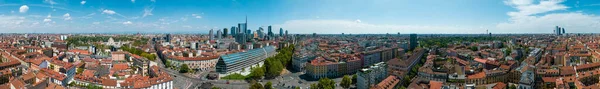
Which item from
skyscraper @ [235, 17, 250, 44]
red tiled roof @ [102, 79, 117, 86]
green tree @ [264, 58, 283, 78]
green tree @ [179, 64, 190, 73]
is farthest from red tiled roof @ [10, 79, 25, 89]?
skyscraper @ [235, 17, 250, 44]

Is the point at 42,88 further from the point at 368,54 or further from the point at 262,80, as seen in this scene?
the point at 368,54

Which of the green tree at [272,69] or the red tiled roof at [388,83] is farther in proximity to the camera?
the green tree at [272,69]

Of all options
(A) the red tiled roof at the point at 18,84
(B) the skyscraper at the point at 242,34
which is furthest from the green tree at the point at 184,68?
(B) the skyscraper at the point at 242,34

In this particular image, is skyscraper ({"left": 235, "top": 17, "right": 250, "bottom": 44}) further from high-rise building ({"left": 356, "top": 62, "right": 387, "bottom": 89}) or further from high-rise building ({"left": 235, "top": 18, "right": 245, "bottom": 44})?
high-rise building ({"left": 356, "top": 62, "right": 387, "bottom": 89})

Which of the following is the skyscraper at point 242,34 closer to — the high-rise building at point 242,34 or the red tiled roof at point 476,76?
the high-rise building at point 242,34

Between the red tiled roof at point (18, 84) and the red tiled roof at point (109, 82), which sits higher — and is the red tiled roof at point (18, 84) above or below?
above

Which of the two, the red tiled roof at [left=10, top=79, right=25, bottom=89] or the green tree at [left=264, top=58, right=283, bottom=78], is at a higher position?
the red tiled roof at [left=10, top=79, right=25, bottom=89]

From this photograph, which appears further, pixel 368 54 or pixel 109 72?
pixel 368 54

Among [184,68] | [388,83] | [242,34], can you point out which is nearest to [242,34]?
[242,34]

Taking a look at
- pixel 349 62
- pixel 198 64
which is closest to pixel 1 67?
pixel 198 64

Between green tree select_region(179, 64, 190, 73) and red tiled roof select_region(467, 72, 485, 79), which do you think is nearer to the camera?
red tiled roof select_region(467, 72, 485, 79)

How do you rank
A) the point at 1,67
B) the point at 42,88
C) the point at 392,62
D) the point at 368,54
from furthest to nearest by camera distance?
1. the point at 368,54
2. the point at 392,62
3. the point at 1,67
4. the point at 42,88
